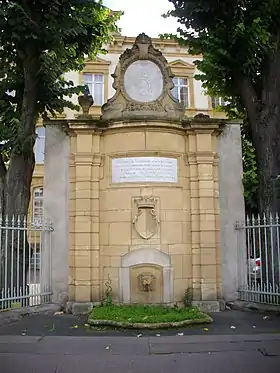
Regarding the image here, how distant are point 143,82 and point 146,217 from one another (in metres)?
3.21

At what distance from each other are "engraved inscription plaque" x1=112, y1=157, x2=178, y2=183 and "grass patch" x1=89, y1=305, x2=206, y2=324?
2840 millimetres

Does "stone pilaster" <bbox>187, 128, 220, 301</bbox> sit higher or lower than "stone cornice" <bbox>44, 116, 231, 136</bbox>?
lower

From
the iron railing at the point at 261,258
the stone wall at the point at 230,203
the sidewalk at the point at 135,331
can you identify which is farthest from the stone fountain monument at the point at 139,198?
the sidewalk at the point at 135,331

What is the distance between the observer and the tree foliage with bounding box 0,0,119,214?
10.9 m

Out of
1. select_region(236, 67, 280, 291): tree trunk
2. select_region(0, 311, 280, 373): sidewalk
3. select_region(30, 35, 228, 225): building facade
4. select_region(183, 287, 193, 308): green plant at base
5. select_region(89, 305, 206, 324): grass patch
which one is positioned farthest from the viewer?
select_region(30, 35, 228, 225): building facade

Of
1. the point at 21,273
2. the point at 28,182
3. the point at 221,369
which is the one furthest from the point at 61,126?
the point at 221,369

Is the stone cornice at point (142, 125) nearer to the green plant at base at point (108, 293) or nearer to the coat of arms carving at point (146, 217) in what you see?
the coat of arms carving at point (146, 217)

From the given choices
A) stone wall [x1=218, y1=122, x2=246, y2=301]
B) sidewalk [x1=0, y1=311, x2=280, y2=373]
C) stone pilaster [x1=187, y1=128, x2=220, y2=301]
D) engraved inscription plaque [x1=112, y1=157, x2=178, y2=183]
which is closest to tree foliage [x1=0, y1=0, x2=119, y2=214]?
engraved inscription plaque [x1=112, y1=157, x2=178, y2=183]

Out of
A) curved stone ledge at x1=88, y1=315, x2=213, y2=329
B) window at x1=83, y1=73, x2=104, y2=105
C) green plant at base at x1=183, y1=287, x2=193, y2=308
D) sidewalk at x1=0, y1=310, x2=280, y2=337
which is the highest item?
window at x1=83, y1=73, x2=104, y2=105

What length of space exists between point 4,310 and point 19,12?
672cm

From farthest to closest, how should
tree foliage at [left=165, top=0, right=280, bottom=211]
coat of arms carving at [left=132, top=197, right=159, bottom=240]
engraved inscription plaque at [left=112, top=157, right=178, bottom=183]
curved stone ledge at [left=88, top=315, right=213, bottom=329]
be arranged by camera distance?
1. tree foliage at [left=165, top=0, right=280, bottom=211]
2. engraved inscription plaque at [left=112, top=157, right=178, bottom=183]
3. coat of arms carving at [left=132, top=197, right=159, bottom=240]
4. curved stone ledge at [left=88, top=315, right=213, bottom=329]

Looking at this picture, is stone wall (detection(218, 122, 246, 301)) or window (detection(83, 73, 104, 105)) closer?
stone wall (detection(218, 122, 246, 301))

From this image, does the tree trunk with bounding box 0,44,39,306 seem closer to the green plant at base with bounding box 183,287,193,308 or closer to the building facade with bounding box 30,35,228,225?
the green plant at base with bounding box 183,287,193,308

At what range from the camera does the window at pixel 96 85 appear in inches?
1149
